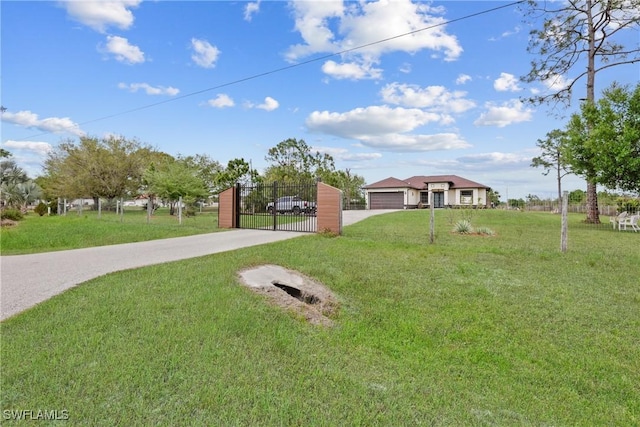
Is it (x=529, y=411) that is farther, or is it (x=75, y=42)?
(x=75, y=42)

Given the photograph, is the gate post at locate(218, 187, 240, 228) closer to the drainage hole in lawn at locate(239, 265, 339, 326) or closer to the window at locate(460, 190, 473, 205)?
the drainage hole in lawn at locate(239, 265, 339, 326)

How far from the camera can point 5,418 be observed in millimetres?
2119

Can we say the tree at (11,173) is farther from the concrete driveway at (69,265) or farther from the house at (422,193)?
the house at (422,193)

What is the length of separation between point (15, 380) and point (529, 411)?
384cm

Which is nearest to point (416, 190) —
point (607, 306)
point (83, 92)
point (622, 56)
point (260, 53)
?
point (622, 56)

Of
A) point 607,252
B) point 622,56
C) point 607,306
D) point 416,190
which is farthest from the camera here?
point 416,190

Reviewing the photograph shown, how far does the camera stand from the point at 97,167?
30.5 meters

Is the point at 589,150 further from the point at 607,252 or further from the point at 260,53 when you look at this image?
the point at 260,53

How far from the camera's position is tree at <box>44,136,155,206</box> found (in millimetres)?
30359

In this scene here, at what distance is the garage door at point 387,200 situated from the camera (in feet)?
117

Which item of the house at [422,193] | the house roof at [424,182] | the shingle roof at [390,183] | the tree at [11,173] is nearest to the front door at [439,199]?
the house at [422,193]

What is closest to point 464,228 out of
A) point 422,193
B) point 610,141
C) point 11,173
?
point 610,141

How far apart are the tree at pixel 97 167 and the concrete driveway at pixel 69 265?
26464 millimetres

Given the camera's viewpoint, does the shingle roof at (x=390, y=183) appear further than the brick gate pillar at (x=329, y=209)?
Yes
